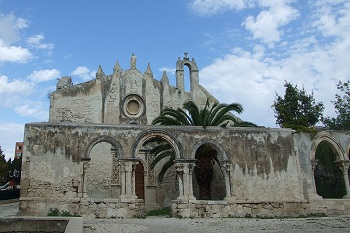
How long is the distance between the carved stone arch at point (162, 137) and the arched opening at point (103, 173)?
19.0 feet

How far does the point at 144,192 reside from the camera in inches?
Result: 835

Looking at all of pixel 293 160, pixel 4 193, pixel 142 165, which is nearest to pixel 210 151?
pixel 293 160

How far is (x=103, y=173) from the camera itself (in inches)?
823

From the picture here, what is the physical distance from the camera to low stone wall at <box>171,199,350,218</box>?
1478 centimetres

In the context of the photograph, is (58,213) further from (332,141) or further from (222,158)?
(332,141)

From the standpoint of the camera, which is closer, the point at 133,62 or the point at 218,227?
the point at 218,227

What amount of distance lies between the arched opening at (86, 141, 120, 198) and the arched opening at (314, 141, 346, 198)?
13.6m

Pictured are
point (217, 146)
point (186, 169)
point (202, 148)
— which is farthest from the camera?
point (202, 148)

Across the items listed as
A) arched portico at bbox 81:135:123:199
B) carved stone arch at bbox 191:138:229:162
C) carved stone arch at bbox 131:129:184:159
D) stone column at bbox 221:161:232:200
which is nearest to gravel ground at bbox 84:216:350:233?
stone column at bbox 221:161:232:200

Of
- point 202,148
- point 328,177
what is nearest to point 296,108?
point 328,177

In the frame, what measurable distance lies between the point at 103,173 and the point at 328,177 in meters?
15.2

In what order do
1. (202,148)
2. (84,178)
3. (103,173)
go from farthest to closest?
(103,173), (202,148), (84,178)

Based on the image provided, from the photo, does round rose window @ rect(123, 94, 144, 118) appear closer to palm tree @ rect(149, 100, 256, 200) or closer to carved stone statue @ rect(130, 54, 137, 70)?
carved stone statue @ rect(130, 54, 137, 70)

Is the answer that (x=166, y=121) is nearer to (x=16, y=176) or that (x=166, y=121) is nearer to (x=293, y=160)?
(x=293, y=160)
